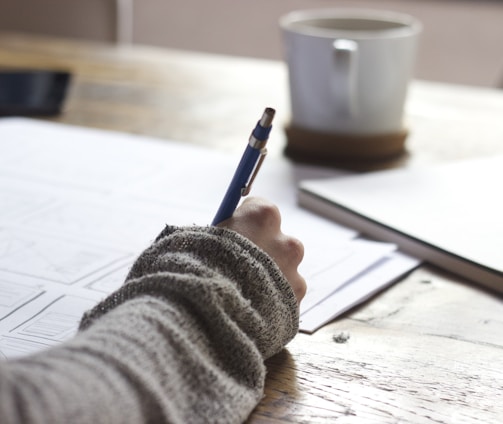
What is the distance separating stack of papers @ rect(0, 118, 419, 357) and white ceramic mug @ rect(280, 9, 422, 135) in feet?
0.23

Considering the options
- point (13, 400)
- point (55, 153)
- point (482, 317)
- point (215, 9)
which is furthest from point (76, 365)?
point (215, 9)

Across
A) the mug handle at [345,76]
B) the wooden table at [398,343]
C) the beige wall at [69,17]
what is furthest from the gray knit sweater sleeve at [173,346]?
the beige wall at [69,17]

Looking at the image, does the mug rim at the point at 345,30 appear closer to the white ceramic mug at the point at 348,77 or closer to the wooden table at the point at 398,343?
the white ceramic mug at the point at 348,77

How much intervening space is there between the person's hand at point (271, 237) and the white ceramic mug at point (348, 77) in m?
0.35

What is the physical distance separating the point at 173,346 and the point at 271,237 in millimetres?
139

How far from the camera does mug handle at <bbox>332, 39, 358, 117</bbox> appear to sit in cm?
81

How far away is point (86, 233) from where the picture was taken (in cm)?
64

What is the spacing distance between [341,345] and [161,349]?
5.8 inches

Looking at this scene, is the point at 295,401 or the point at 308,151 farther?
the point at 308,151

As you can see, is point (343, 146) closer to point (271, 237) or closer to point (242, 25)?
point (271, 237)

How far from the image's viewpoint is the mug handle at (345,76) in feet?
2.65

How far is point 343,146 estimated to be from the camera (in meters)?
0.86

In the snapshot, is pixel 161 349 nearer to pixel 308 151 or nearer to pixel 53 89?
pixel 308 151

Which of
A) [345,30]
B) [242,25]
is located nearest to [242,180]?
[345,30]
